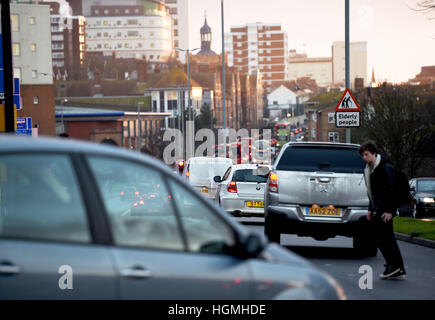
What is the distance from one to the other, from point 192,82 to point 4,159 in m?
128

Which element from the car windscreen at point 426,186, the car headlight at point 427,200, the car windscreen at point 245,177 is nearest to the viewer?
the car windscreen at point 245,177

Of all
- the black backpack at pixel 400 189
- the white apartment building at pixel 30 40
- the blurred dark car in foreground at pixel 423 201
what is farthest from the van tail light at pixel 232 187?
the white apartment building at pixel 30 40

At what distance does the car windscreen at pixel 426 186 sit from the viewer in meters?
35.1

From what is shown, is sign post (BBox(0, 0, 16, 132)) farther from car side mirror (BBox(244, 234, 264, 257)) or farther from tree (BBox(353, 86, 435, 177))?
tree (BBox(353, 86, 435, 177))

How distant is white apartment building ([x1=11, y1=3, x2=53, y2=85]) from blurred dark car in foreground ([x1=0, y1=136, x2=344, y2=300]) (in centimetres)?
8634

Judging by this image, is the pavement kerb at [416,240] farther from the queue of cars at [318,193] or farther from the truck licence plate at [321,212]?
the truck licence plate at [321,212]

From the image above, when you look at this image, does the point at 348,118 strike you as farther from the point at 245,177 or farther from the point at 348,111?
the point at 245,177

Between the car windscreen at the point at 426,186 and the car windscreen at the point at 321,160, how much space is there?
22244mm

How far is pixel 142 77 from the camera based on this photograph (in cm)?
16250

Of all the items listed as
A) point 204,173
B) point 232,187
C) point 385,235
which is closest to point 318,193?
point 385,235

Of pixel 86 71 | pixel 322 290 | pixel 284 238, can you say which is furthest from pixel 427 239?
pixel 86 71

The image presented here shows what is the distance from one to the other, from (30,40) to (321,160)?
80687mm

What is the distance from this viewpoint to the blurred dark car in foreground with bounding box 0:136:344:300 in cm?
417

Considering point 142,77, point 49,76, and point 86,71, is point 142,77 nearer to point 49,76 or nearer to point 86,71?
point 86,71
